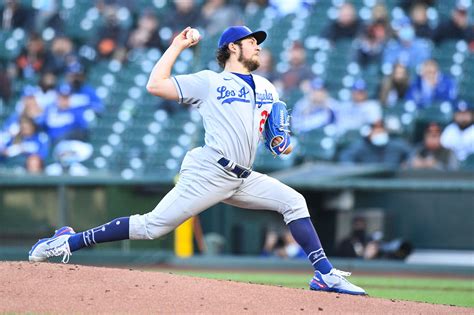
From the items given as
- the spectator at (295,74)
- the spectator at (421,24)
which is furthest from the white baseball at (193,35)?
the spectator at (421,24)

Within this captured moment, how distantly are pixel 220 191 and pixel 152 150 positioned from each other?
8.47 meters

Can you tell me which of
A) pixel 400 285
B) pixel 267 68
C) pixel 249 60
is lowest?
pixel 400 285

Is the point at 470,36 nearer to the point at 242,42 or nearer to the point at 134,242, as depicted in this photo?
the point at 134,242

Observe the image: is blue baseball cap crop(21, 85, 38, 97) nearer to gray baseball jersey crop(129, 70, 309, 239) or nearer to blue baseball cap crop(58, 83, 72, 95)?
blue baseball cap crop(58, 83, 72, 95)

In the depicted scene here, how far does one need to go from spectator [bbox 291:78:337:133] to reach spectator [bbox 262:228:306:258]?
193cm

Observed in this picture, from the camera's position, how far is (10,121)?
50.8 ft

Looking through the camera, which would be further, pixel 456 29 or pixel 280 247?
pixel 456 29

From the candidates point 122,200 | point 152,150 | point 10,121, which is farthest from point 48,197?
point 10,121

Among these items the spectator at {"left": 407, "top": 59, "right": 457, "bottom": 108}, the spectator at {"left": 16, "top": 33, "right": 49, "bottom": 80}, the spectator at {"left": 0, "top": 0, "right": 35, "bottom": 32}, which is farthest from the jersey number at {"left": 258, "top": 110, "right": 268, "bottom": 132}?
the spectator at {"left": 0, "top": 0, "right": 35, "bottom": 32}

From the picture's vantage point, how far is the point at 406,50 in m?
14.4

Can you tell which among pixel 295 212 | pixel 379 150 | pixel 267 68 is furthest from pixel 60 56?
pixel 295 212

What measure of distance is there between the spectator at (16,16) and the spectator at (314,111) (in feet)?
18.2

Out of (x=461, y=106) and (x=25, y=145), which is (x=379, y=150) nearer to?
(x=461, y=106)

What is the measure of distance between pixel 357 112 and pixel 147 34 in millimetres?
4077
